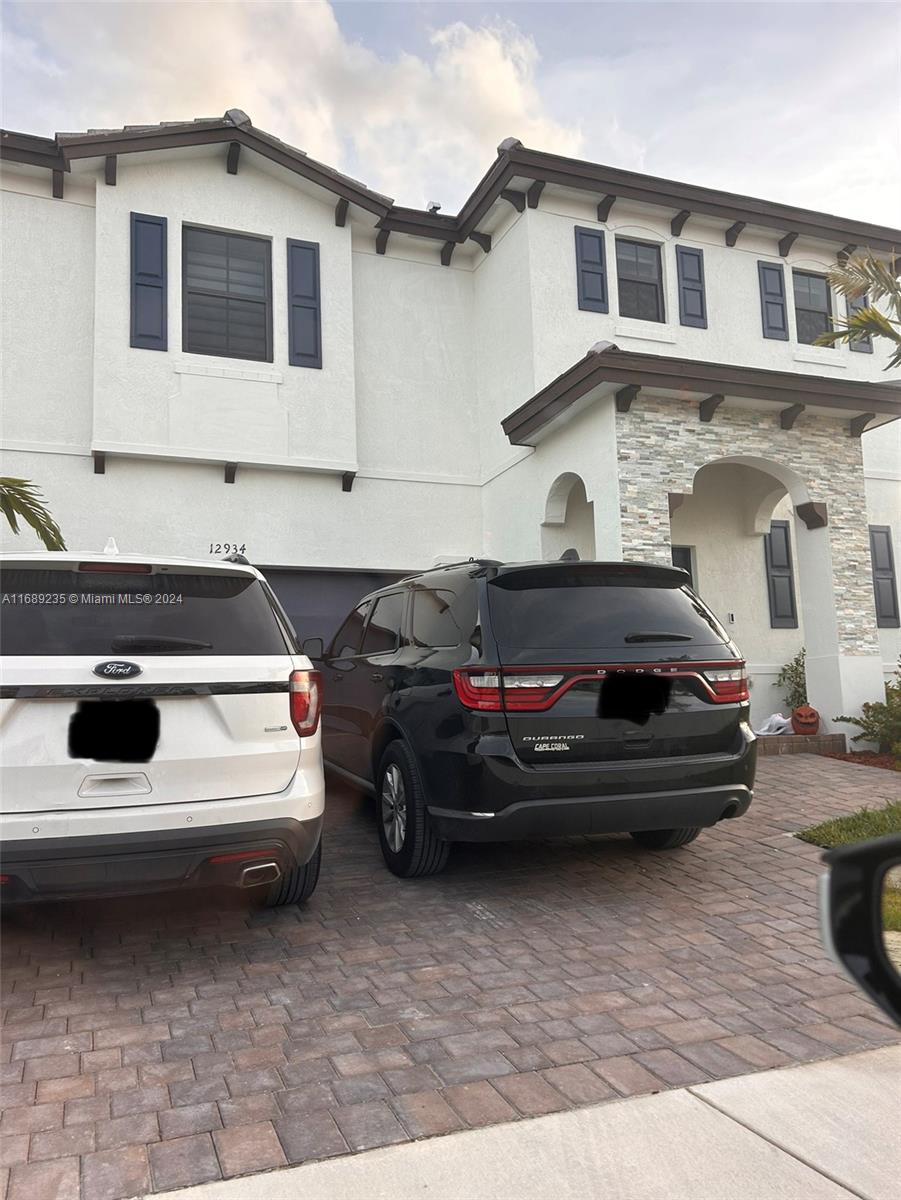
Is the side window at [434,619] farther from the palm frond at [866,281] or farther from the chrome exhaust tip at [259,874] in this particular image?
the palm frond at [866,281]

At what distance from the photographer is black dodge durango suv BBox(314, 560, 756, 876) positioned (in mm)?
4734

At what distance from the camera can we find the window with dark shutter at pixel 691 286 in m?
14.4

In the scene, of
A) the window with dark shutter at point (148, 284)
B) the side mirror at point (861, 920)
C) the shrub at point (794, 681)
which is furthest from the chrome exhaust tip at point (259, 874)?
the shrub at point (794, 681)

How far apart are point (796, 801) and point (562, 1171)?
6.01 meters

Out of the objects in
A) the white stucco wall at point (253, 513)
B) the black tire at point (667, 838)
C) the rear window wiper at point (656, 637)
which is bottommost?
the black tire at point (667, 838)

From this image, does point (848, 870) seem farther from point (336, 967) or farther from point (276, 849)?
point (336, 967)

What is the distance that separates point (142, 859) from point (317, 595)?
9730mm

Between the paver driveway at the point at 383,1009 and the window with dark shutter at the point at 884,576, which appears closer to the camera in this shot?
the paver driveway at the point at 383,1009

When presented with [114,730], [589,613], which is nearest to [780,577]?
[589,613]

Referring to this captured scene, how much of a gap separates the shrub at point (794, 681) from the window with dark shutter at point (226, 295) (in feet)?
30.2

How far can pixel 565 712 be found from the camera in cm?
477

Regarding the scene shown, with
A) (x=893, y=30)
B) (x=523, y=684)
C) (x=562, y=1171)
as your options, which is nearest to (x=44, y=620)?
(x=523, y=684)

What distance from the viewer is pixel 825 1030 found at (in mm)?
3504

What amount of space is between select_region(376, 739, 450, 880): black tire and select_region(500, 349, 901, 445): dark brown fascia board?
18.9 ft
